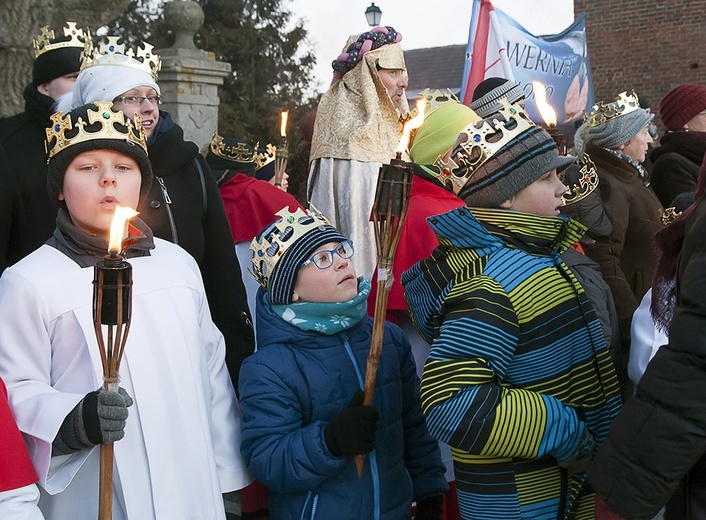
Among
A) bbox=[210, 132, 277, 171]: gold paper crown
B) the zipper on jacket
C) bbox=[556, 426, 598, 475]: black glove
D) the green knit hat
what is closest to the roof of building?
bbox=[210, 132, 277, 171]: gold paper crown

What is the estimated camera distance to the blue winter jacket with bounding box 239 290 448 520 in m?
2.67

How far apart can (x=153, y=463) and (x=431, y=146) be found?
194cm

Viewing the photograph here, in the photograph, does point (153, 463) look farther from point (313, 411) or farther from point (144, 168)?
point (144, 168)

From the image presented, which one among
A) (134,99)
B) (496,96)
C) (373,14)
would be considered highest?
(373,14)

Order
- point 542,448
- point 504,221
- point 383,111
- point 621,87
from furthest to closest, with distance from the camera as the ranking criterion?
point 621,87, point 383,111, point 504,221, point 542,448

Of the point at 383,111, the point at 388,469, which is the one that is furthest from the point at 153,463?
the point at 383,111

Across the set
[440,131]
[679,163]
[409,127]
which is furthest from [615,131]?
[409,127]

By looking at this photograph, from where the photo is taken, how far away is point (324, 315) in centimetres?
291

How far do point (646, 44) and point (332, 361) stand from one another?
18427 millimetres

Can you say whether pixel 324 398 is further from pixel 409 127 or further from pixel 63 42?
pixel 63 42

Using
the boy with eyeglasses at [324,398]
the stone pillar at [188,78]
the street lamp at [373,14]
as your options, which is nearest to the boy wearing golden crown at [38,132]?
the boy with eyeglasses at [324,398]

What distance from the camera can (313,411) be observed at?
2.82 meters

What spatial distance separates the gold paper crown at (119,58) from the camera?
347cm

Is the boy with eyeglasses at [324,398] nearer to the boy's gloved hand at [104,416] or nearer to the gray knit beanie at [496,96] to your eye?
the boy's gloved hand at [104,416]
